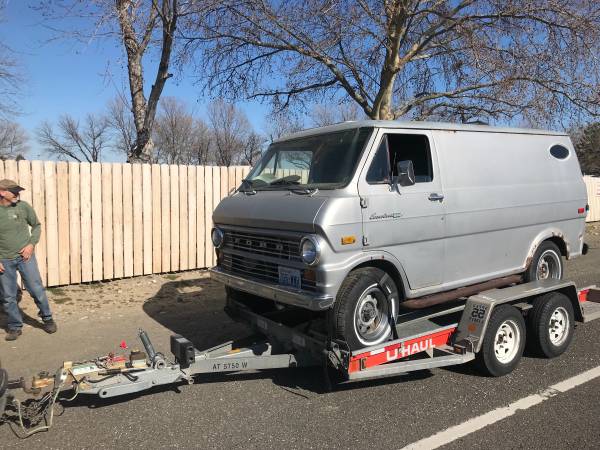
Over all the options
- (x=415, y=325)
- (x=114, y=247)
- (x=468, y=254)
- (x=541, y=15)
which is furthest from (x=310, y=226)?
(x=541, y=15)

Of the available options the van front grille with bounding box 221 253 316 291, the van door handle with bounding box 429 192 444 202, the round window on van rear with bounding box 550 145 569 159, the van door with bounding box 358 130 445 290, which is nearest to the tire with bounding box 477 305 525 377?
the van door with bounding box 358 130 445 290

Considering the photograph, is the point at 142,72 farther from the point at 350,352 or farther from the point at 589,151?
the point at 589,151

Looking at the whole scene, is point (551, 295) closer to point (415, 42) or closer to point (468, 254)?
point (468, 254)

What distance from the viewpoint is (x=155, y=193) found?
9164 millimetres

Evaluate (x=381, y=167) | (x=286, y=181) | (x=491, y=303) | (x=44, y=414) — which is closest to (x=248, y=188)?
(x=286, y=181)

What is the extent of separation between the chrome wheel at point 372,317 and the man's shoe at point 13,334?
435 centimetres

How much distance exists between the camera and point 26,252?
616 centimetres

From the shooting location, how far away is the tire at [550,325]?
5.23m

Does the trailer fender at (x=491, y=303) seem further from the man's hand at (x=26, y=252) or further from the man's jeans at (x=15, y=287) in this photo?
the man's hand at (x=26, y=252)

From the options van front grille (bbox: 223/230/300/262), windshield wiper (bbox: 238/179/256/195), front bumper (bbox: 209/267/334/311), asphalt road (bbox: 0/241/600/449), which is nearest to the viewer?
asphalt road (bbox: 0/241/600/449)

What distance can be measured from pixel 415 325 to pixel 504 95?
8993 millimetres

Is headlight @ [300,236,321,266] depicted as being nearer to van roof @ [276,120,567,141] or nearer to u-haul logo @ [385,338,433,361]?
u-haul logo @ [385,338,433,361]

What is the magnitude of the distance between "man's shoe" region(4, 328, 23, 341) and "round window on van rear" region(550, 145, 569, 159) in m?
7.12

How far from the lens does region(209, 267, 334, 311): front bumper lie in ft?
13.6
